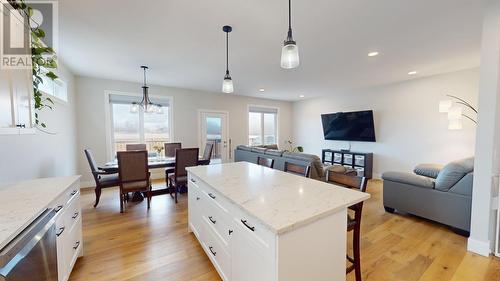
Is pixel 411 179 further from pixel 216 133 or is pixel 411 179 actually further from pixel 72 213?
pixel 216 133

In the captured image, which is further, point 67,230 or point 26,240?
point 67,230

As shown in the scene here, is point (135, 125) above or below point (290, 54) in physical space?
below

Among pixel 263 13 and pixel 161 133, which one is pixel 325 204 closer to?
pixel 263 13

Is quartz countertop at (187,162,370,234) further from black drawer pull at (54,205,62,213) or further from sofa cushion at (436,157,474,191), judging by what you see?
sofa cushion at (436,157,474,191)

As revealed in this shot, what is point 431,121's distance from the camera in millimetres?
4527

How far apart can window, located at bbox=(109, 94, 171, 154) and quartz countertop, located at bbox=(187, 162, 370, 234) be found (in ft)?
12.5

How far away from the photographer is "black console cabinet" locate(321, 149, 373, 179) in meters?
5.39

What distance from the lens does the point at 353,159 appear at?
568 centimetres

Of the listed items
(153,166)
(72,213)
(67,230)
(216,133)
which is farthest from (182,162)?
(216,133)

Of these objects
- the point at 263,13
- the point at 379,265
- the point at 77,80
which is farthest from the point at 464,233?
the point at 77,80

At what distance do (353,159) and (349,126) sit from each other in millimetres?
973

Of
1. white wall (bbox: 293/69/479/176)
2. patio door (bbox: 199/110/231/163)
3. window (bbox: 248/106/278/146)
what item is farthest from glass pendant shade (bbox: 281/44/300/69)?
window (bbox: 248/106/278/146)

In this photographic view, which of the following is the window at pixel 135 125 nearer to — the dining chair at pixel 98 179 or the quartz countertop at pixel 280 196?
the dining chair at pixel 98 179

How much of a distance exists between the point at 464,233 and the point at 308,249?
2744 mm
